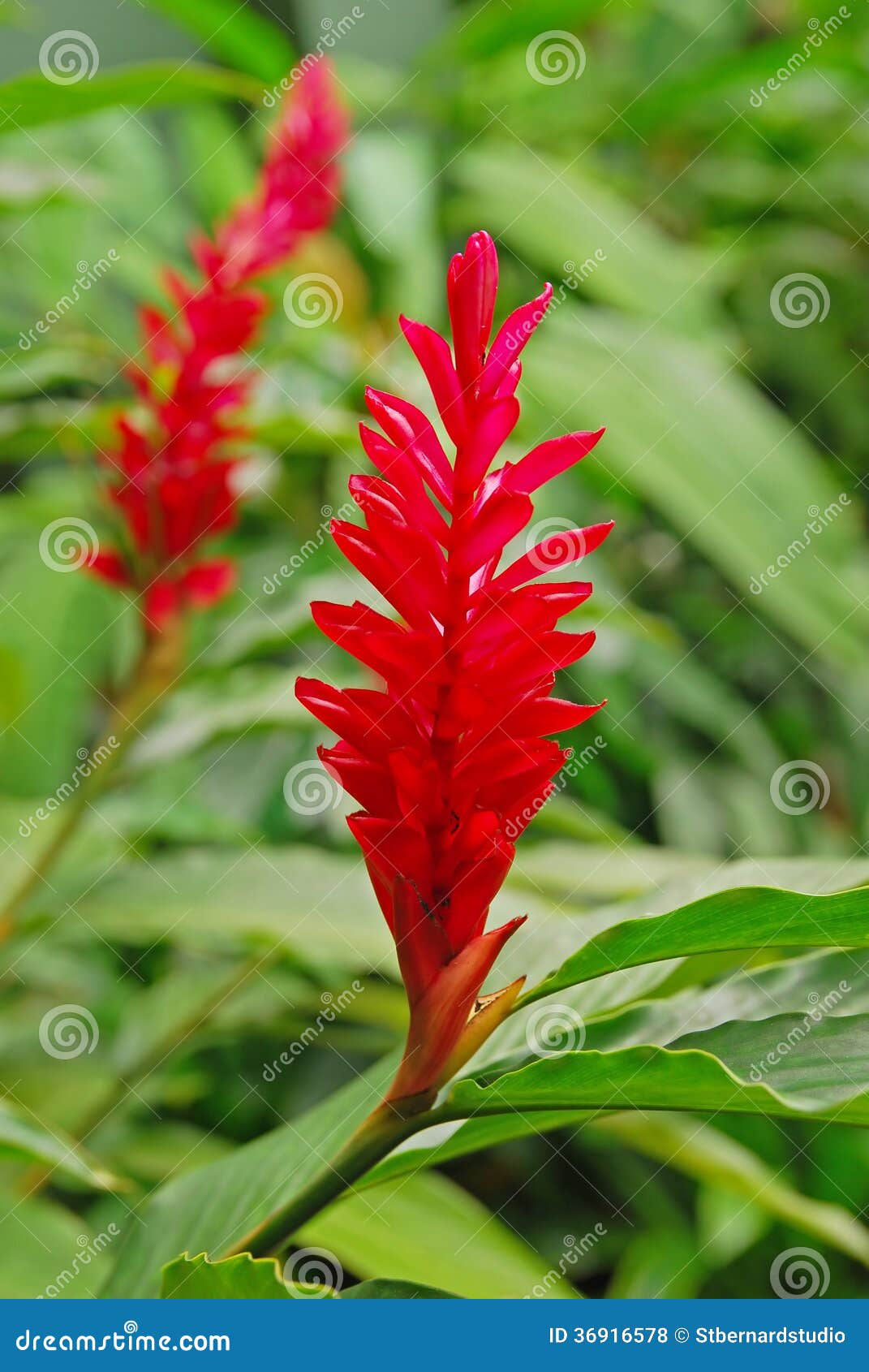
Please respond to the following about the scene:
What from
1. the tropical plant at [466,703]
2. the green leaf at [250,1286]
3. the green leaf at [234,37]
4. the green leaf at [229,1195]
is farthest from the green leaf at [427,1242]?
the green leaf at [234,37]

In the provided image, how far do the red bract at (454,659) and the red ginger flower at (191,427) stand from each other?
433mm

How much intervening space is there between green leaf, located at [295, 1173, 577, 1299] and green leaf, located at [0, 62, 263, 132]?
571 mm

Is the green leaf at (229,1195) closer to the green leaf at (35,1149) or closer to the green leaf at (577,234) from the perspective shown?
the green leaf at (35,1149)

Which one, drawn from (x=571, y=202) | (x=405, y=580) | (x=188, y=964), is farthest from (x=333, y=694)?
(x=571, y=202)

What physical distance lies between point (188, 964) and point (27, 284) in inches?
31.9

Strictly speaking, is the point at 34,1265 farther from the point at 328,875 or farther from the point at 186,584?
the point at 186,584

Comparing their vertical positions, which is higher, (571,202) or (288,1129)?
(571,202)

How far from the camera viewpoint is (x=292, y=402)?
1115 millimetres

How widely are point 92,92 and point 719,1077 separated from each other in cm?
52

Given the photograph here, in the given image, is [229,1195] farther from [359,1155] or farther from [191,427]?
[191,427]

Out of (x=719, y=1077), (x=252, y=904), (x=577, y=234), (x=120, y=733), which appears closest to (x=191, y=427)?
(x=120, y=733)

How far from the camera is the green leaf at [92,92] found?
1.86ft

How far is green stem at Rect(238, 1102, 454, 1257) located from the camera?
A: 423 mm

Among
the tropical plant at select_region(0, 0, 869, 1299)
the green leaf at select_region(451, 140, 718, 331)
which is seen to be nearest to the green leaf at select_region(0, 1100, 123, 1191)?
the tropical plant at select_region(0, 0, 869, 1299)
